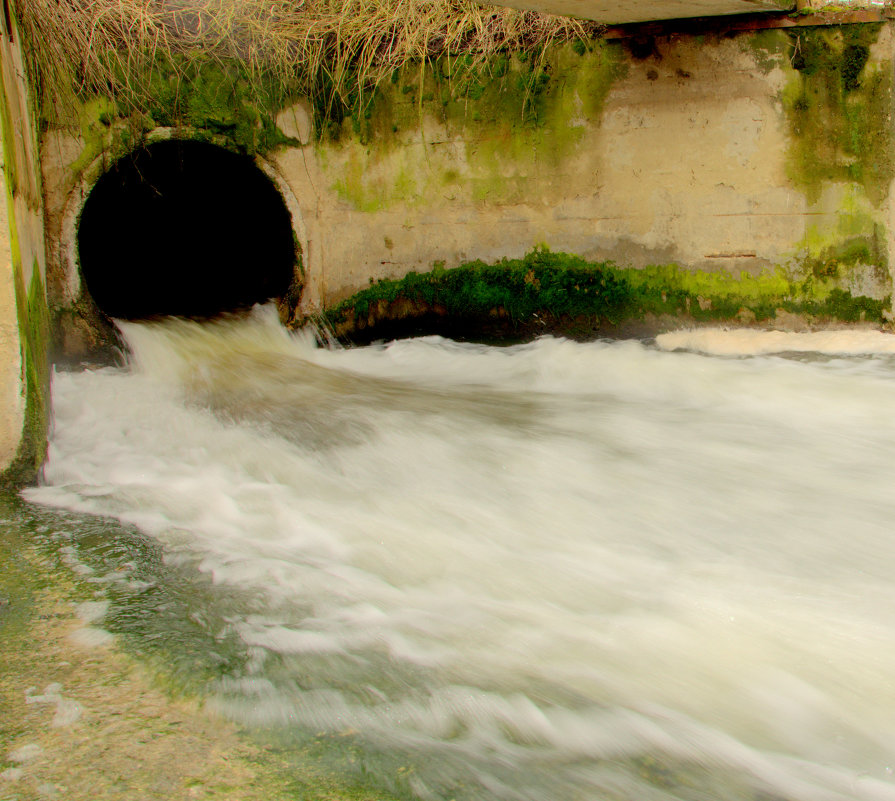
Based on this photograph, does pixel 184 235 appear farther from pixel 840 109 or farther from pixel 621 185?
pixel 840 109

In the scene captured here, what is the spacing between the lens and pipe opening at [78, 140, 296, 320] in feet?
20.2

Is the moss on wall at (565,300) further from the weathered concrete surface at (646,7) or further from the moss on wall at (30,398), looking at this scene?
the moss on wall at (30,398)

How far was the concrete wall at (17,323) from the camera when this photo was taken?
116 inches

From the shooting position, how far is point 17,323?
298 centimetres

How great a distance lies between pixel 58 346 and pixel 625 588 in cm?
435

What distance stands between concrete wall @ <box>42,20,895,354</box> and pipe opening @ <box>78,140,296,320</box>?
41 cm

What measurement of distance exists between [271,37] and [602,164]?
232cm

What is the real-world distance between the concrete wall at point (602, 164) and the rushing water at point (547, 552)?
617 mm

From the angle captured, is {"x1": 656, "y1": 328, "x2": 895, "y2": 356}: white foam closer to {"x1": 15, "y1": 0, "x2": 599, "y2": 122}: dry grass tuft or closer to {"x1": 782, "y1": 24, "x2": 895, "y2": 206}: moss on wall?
{"x1": 782, "y1": 24, "x2": 895, "y2": 206}: moss on wall

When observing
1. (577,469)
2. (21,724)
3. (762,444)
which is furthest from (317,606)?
(762,444)

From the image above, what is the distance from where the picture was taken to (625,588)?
2295 millimetres

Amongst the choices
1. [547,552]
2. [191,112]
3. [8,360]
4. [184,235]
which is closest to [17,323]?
[8,360]

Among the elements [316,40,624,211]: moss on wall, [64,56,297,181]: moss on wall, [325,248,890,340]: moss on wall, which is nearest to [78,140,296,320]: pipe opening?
[64,56,297,181]: moss on wall

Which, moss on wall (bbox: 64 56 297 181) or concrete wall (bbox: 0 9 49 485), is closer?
concrete wall (bbox: 0 9 49 485)
